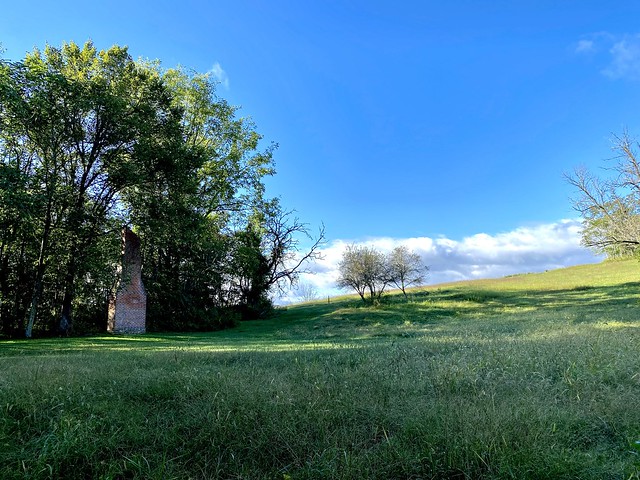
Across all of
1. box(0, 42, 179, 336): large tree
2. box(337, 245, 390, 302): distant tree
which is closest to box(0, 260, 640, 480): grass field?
box(0, 42, 179, 336): large tree

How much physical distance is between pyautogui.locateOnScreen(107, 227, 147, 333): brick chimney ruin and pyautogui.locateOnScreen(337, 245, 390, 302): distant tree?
17.3m

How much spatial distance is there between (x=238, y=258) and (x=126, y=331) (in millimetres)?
11191

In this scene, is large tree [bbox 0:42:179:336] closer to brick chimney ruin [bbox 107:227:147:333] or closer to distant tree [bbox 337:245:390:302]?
brick chimney ruin [bbox 107:227:147:333]

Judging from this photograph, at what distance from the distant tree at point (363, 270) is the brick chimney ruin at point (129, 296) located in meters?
17.3

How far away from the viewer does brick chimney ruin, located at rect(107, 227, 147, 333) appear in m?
24.6

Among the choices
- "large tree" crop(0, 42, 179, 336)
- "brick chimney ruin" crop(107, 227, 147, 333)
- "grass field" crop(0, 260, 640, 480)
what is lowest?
"grass field" crop(0, 260, 640, 480)

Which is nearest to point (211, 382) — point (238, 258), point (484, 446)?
point (484, 446)

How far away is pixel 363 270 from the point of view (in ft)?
116

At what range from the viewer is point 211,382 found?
20.0 feet

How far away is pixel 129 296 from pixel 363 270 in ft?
63.2

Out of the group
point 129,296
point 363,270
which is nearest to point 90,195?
point 129,296

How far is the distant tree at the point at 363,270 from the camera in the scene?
35500 mm

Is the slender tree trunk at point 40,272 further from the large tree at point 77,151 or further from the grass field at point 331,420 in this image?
the grass field at point 331,420

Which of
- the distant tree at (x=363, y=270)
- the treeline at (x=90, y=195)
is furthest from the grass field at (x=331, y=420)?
the distant tree at (x=363, y=270)
